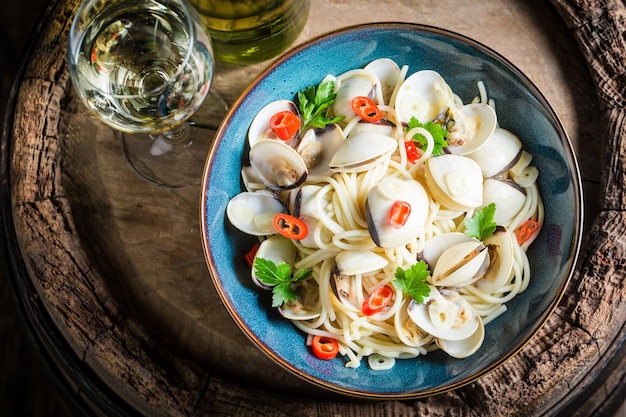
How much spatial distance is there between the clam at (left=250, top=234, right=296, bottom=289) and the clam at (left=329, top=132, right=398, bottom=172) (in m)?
0.26

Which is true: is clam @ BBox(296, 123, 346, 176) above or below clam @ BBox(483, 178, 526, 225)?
below

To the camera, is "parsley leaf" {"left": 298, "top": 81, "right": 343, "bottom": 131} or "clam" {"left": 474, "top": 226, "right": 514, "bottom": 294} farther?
"parsley leaf" {"left": 298, "top": 81, "right": 343, "bottom": 131}

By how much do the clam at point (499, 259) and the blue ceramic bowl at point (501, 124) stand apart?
109 millimetres

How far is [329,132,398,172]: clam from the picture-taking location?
1.63 meters

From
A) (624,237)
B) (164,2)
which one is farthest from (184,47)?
(624,237)

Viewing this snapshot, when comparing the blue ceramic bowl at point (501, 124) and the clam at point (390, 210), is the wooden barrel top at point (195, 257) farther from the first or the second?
the clam at point (390, 210)

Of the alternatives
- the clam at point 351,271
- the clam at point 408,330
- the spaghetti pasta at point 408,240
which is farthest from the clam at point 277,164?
the clam at point 408,330

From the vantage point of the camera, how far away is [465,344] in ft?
5.46

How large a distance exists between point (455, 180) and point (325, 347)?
1.91 ft

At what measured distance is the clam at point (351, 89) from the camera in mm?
1782

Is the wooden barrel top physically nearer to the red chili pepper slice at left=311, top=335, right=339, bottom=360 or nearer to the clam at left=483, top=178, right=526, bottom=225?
the red chili pepper slice at left=311, top=335, right=339, bottom=360

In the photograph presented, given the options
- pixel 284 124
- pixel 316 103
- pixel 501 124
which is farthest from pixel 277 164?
pixel 501 124

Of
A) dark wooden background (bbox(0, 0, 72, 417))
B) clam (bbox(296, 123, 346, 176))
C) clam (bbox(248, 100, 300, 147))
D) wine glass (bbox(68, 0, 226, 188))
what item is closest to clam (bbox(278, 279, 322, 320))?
clam (bbox(296, 123, 346, 176))

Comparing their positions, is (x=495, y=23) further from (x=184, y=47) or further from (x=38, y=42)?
(x=38, y=42)
